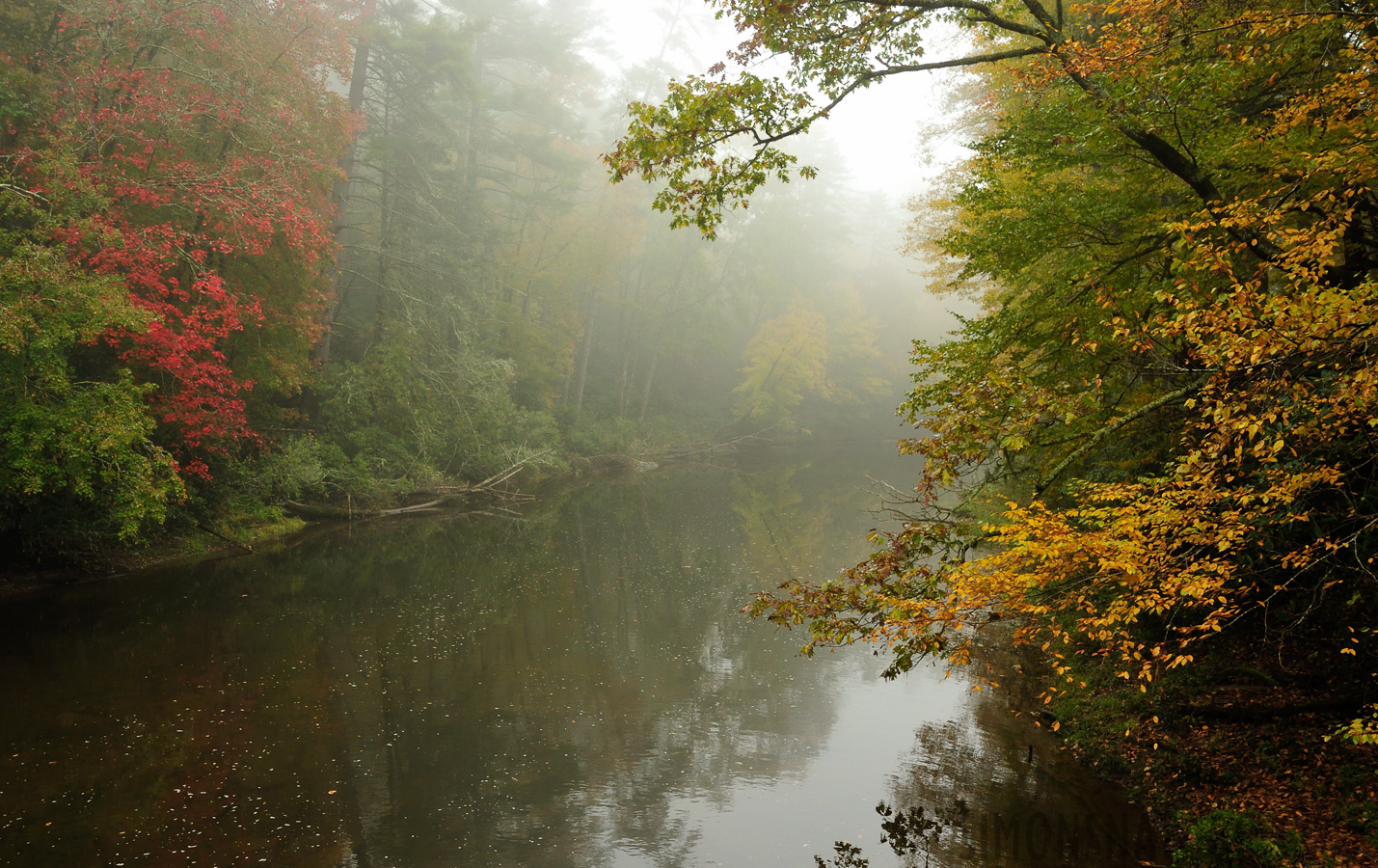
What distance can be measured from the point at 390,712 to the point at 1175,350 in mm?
8997

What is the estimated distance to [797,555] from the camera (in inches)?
714

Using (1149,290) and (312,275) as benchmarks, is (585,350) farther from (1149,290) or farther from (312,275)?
(1149,290)

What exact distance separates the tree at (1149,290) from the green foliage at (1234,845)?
1.49 metres

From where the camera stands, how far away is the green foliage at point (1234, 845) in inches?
210

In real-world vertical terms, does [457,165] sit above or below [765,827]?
above

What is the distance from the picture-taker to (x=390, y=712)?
9.02m

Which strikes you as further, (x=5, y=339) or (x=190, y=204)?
(x=190, y=204)

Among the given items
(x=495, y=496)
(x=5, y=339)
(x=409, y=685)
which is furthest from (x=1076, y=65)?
(x=495, y=496)

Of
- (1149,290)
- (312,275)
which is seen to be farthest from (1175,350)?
(312,275)

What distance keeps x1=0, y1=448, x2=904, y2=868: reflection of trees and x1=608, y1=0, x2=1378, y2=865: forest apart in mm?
3272

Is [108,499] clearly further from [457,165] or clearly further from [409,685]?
[457,165]

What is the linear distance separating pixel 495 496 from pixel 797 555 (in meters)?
10.1

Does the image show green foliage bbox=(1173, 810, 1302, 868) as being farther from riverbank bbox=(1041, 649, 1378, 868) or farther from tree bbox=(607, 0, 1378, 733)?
tree bbox=(607, 0, 1378, 733)

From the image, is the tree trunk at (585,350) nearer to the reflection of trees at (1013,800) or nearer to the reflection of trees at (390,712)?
the reflection of trees at (390,712)
